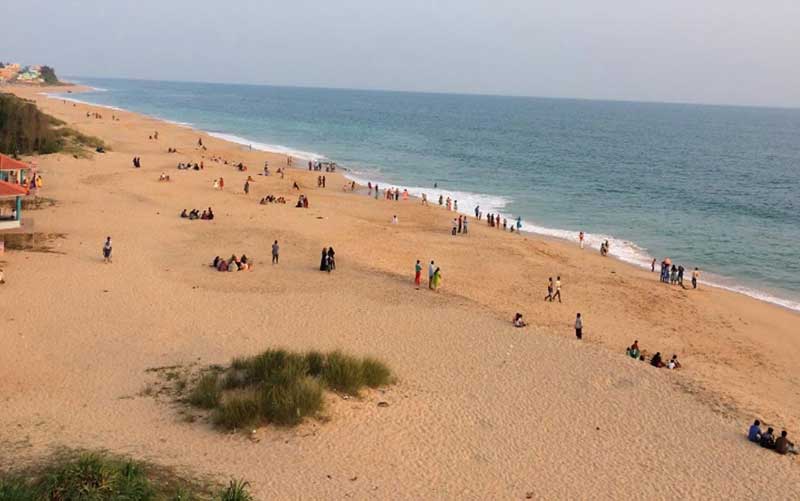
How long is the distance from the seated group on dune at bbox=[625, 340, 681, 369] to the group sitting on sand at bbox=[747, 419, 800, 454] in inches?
150

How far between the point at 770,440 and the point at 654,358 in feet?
14.5

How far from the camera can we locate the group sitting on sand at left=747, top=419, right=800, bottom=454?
13.1 m

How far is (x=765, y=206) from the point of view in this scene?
47156 millimetres

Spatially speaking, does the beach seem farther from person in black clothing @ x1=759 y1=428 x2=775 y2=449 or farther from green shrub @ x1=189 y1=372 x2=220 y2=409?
green shrub @ x1=189 y1=372 x2=220 y2=409

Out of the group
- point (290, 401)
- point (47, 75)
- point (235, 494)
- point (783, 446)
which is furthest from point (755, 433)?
point (47, 75)

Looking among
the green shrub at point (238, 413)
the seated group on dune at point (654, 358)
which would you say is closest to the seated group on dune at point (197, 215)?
the green shrub at point (238, 413)

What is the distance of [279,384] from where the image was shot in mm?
13133

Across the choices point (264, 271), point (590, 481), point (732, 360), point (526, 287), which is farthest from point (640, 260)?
point (590, 481)

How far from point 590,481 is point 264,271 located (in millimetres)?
14387

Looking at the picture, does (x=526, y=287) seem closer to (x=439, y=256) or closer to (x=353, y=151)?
(x=439, y=256)

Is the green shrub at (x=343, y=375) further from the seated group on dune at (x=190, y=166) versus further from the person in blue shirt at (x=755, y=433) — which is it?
the seated group on dune at (x=190, y=166)

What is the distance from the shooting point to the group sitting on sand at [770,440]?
13125 mm

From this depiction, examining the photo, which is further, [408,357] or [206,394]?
[408,357]

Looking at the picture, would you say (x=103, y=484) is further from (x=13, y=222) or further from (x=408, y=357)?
Answer: (x=13, y=222)
